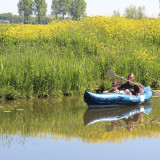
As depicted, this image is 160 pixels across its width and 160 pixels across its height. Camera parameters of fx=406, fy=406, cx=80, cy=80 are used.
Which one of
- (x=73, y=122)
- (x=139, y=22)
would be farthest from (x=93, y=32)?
(x=73, y=122)

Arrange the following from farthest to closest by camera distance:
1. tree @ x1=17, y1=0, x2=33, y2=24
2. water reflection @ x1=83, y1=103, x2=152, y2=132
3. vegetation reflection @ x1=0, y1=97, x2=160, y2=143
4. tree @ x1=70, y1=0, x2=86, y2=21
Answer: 1. tree @ x1=17, y1=0, x2=33, y2=24
2. tree @ x1=70, y1=0, x2=86, y2=21
3. water reflection @ x1=83, y1=103, x2=152, y2=132
4. vegetation reflection @ x1=0, y1=97, x2=160, y2=143

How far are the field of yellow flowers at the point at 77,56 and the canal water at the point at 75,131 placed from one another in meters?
0.85

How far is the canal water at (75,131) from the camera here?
7.03m

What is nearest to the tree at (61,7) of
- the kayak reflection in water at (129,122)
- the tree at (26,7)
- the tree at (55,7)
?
the tree at (55,7)

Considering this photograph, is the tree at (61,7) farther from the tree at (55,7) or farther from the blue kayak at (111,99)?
the blue kayak at (111,99)

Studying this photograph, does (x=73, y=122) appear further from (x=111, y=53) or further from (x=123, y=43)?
(x=123, y=43)

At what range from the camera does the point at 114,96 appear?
1179 cm

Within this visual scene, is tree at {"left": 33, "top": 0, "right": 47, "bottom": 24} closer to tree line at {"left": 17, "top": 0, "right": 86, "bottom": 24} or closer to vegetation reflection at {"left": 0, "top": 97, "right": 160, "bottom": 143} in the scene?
tree line at {"left": 17, "top": 0, "right": 86, "bottom": 24}

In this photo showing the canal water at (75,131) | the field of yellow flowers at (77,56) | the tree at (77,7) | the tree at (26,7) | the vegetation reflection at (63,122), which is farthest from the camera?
the tree at (26,7)

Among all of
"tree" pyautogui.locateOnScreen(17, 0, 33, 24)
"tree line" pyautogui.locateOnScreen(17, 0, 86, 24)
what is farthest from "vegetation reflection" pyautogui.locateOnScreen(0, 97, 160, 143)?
"tree" pyautogui.locateOnScreen(17, 0, 33, 24)

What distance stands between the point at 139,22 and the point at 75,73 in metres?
10.4

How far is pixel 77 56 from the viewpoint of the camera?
16703mm

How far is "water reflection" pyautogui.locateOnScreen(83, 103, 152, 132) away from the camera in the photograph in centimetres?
961

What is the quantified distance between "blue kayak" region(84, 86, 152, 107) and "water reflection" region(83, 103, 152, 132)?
0.52ft
